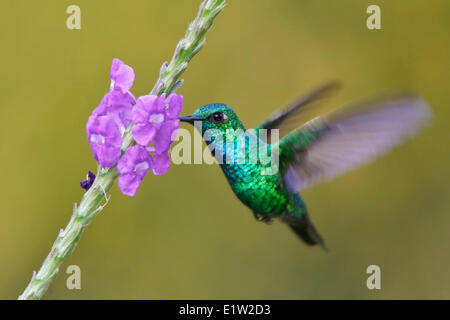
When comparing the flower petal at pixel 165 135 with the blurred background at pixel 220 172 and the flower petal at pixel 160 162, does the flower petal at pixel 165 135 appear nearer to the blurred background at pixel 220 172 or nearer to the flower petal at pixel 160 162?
the flower petal at pixel 160 162

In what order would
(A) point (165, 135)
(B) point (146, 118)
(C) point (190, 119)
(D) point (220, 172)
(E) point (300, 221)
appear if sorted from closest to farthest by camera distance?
(B) point (146, 118) → (A) point (165, 135) → (C) point (190, 119) → (E) point (300, 221) → (D) point (220, 172)

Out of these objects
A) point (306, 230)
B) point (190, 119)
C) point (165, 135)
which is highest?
point (190, 119)

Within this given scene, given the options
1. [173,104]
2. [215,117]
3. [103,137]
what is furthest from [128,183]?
[215,117]

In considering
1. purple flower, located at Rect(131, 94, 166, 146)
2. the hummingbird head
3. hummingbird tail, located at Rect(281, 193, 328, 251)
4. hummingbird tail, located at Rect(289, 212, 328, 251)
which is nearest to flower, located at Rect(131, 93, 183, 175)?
purple flower, located at Rect(131, 94, 166, 146)

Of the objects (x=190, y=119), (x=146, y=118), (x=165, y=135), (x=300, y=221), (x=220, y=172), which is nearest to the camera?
(x=146, y=118)

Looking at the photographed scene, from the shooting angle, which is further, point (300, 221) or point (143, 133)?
point (300, 221)

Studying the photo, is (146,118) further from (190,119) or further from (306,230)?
(306,230)

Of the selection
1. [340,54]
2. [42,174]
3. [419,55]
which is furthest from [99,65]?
[419,55]

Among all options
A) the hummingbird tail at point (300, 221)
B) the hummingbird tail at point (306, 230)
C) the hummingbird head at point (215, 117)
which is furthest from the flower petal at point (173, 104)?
the hummingbird tail at point (306, 230)
